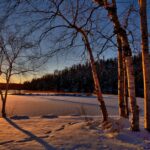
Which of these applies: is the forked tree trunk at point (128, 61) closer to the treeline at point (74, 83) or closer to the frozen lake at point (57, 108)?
the frozen lake at point (57, 108)

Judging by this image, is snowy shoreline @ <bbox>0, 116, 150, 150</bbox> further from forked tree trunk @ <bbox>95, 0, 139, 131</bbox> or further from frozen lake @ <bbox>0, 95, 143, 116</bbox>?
frozen lake @ <bbox>0, 95, 143, 116</bbox>

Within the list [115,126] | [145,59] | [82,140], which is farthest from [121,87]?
[82,140]

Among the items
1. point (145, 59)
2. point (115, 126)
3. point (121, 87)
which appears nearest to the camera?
point (145, 59)

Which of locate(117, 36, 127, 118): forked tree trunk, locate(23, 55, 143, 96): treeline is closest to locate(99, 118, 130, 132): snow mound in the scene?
locate(117, 36, 127, 118): forked tree trunk

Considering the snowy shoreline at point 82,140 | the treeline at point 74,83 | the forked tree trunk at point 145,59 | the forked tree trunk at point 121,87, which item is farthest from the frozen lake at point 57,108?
the treeline at point 74,83

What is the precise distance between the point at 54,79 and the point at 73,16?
357 feet

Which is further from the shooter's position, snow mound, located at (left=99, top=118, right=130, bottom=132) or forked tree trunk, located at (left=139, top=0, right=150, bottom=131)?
snow mound, located at (left=99, top=118, right=130, bottom=132)

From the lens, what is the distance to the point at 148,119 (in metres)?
8.84

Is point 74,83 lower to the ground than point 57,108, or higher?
higher

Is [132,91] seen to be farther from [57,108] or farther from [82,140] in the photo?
[57,108]

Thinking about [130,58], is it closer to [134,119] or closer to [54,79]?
[134,119]

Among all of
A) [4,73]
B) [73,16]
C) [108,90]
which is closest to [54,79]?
[108,90]

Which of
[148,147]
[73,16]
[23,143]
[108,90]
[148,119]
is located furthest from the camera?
[108,90]

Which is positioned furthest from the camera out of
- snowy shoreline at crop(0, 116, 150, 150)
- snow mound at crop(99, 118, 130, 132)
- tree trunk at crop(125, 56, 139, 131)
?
snow mound at crop(99, 118, 130, 132)
